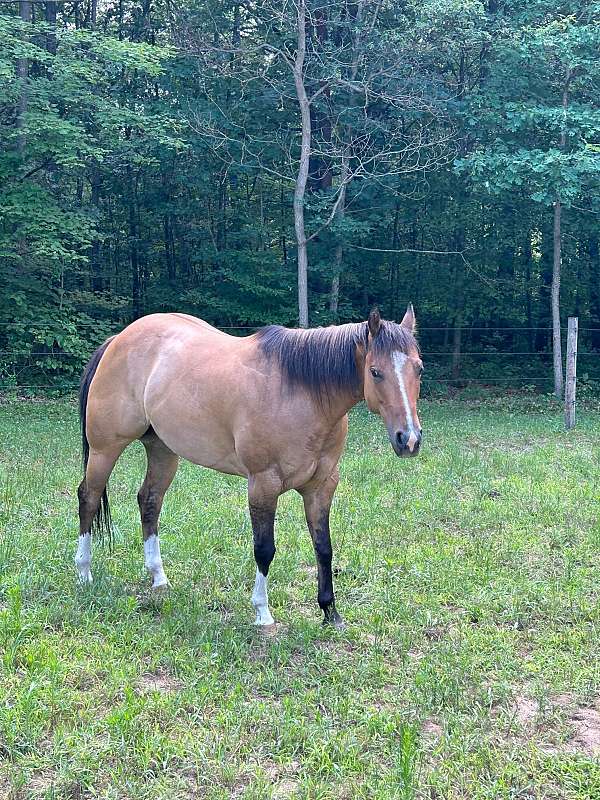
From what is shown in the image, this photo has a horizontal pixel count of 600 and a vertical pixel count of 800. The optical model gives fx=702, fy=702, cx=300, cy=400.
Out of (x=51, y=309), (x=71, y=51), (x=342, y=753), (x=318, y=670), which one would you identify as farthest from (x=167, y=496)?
(x=71, y=51)

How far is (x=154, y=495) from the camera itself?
14.6ft

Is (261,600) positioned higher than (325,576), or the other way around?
(325,576)

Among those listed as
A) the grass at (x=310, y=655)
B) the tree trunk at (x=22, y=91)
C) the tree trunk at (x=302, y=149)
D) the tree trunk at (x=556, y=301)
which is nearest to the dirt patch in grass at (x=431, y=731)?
the grass at (x=310, y=655)

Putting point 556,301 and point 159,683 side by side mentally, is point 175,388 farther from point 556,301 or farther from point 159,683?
point 556,301

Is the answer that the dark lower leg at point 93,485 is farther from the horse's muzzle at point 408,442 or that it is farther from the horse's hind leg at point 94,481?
the horse's muzzle at point 408,442

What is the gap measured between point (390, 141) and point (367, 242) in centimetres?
293

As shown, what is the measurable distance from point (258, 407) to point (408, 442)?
912 mm

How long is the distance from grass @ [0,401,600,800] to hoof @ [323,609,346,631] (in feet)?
0.22

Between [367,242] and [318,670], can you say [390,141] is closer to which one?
[367,242]

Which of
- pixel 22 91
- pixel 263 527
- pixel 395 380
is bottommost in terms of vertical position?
pixel 263 527

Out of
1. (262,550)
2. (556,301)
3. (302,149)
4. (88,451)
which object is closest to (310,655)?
(262,550)

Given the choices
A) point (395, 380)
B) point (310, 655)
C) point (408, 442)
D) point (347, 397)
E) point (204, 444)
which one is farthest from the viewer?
point (204, 444)

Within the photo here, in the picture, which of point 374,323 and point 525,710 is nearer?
point 525,710

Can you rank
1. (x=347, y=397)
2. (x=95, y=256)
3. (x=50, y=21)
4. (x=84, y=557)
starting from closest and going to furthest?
1. (x=347, y=397)
2. (x=84, y=557)
3. (x=50, y=21)
4. (x=95, y=256)
